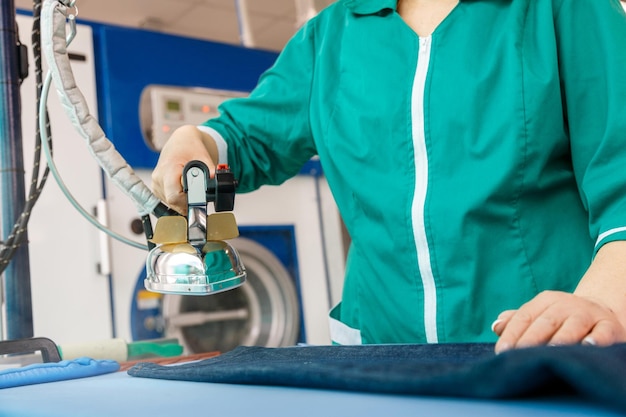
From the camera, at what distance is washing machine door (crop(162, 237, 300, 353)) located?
7.79 ft

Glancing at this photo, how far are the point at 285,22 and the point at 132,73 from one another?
128 inches

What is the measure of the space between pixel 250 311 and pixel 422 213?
5.52 feet

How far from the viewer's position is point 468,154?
895 millimetres

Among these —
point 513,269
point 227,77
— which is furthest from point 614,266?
point 227,77

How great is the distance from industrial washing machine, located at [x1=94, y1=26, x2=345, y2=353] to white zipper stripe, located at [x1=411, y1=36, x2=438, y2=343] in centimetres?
142

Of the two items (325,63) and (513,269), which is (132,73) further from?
(513,269)

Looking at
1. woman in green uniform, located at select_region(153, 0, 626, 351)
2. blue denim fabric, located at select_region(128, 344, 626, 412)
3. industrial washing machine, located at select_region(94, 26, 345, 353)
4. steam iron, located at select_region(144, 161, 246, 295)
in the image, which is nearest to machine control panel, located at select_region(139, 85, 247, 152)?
industrial washing machine, located at select_region(94, 26, 345, 353)

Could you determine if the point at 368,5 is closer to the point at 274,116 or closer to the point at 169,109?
the point at 274,116

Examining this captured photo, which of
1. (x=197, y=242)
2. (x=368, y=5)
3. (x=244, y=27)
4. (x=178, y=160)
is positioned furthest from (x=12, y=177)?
(x=244, y=27)

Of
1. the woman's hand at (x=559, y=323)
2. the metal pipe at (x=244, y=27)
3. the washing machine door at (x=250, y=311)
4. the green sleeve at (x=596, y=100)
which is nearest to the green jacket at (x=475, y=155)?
the green sleeve at (x=596, y=100)

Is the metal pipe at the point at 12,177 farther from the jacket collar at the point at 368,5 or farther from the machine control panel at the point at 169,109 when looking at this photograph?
the machine control panel at the point at 169,109

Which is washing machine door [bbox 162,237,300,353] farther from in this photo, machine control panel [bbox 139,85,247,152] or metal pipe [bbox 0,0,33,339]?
metal pipe [bbox 0,0,33,339]

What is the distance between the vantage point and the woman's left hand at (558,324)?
52 centimetres

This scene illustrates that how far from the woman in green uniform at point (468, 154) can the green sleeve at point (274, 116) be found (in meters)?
0.06
